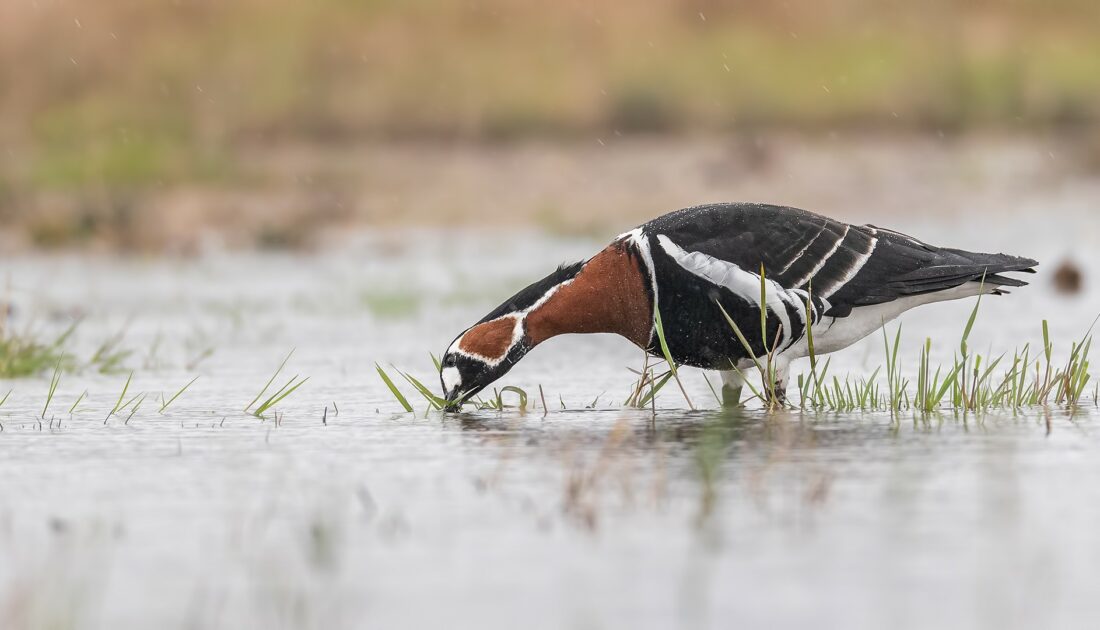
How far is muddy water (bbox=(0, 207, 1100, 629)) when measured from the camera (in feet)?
14.2

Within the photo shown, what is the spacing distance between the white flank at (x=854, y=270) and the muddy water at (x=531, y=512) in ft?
2.19

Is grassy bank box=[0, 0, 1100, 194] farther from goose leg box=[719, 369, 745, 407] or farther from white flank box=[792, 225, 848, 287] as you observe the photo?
white flank box=[792, 225, 848, 287]

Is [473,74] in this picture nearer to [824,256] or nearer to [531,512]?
[824,256]

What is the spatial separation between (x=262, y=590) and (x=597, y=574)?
878 mm

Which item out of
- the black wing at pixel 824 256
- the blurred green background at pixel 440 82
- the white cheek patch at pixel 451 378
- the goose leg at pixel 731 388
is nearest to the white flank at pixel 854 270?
the black wing at pixel 824 256

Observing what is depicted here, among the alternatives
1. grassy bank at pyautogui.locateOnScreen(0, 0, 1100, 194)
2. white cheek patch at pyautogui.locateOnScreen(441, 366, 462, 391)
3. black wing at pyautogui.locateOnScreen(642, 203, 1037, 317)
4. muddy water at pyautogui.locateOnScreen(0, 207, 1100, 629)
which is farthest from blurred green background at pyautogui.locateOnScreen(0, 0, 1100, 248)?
black wing at pyautogui.locateOnScreen(642, 203, 1037, 317)

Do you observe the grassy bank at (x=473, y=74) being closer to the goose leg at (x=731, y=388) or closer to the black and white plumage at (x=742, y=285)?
the black and white plumage at (x=742, y=285)

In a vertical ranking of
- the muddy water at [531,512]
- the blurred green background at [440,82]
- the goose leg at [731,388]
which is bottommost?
the muddy water at [531,512]

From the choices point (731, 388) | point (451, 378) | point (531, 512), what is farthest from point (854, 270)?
point (531, 512)

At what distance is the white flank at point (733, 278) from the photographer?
302 inches

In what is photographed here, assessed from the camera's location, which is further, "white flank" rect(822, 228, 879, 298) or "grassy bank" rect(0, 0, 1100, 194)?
"grassy bank" rect(0, 0, 1100, 194)

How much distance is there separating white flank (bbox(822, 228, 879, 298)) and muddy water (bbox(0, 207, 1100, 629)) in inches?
26.3

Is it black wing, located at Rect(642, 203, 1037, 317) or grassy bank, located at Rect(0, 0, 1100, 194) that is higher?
grassy bank, located at Rect(0, 0, 1100, 194)

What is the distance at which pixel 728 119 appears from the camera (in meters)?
22.0
